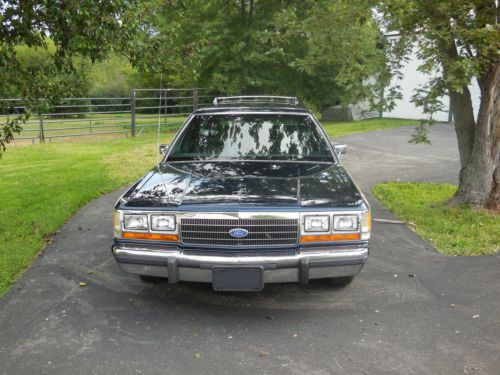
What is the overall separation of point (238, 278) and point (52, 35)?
2.97 m

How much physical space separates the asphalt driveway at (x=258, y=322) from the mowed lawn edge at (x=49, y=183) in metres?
0.36

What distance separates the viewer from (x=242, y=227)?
363cm

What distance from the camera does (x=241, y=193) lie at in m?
3.84

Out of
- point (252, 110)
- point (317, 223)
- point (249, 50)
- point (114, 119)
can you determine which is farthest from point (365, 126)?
point (317, 223)

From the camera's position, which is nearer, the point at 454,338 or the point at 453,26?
the point at 454,338

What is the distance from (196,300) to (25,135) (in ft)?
51.7

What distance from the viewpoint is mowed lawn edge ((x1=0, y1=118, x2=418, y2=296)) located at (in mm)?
5559

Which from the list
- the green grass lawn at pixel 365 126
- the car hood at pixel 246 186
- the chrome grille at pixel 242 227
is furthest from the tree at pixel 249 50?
the chrome grille at pixel 242 227

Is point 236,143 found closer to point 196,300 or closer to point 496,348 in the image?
point 196,300

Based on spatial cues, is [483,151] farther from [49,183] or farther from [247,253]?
[49,183]

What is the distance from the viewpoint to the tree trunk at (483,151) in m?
6.45

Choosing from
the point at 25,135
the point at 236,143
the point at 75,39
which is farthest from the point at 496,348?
the point at 25,135

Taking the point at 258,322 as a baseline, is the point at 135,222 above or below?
above

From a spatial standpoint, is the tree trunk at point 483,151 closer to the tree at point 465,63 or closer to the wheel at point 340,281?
the tree at point 465,63
